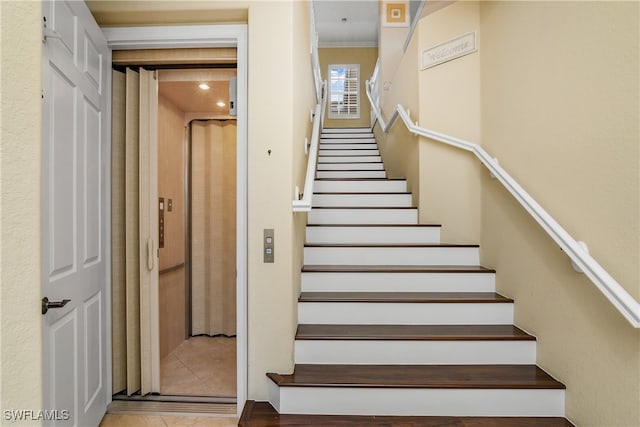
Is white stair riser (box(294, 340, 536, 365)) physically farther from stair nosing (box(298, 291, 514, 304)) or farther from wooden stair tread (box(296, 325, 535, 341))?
stair nosing (box(298, 291, 514, 304))

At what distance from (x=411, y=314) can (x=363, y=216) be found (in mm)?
1185

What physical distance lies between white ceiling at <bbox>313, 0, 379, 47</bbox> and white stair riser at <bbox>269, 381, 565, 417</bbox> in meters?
6.84

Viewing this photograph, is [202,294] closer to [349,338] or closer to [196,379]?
[196,379]

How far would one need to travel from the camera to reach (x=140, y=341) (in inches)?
88.7

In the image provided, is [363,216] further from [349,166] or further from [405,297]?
[349,166]

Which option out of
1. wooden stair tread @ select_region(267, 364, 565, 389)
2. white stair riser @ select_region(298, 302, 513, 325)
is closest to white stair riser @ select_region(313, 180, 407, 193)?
white stair riser @ select_region(298, 302, 513, 325)

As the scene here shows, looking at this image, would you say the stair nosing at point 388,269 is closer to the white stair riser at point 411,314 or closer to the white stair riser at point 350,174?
the white stair riser at point 411,314

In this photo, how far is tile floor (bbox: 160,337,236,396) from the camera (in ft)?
7.74

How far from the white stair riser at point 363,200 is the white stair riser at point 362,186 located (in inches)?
10.0

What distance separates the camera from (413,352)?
Result: 6.60 feet

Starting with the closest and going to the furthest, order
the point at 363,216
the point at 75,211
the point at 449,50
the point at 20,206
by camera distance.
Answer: the point at 20,206 → the point at 75,211 → the point at 449,50 → the point at 363,216

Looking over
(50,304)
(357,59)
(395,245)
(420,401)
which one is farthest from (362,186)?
(357,59)

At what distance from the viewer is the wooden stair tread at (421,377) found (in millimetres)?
1771

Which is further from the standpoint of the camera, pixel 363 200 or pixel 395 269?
pixel 363 200
